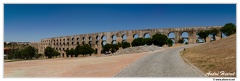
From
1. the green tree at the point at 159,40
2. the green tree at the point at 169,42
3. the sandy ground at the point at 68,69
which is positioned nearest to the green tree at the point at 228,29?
the green tree at the point at 169,42

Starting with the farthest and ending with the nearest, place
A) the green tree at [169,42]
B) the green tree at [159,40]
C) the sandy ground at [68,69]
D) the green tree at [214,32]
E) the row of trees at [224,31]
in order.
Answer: the green tree at [169,42] < the green tree at [214,32] < the green tree at [159,40] < the row of trees at [224,31] < the sandy ground at [68,69]

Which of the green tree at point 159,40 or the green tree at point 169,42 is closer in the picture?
the green tree at point 159,40

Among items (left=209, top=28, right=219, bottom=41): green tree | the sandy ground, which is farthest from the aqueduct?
the sandy ground

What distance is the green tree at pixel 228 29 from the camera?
152 feet

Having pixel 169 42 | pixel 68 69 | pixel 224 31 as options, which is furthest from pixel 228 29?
pixel 68 69

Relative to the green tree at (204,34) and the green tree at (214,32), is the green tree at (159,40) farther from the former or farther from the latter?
the green tree at (214,32)

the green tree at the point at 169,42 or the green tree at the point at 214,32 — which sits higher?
the green tree at the point at 214,32

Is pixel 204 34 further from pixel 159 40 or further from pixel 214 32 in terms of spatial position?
pixel 159 40

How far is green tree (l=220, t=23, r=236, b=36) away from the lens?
46219 mm

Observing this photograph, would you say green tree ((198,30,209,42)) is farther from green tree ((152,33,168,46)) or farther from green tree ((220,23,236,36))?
green tree ((152,33,168,46))

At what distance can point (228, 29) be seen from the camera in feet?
154

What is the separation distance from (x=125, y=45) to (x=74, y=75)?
40.4m

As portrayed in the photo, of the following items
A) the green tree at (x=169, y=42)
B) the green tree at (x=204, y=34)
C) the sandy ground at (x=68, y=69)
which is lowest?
the sandy ground at (x=68, y=69)

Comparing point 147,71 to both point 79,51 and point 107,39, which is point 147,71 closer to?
point 79,51
